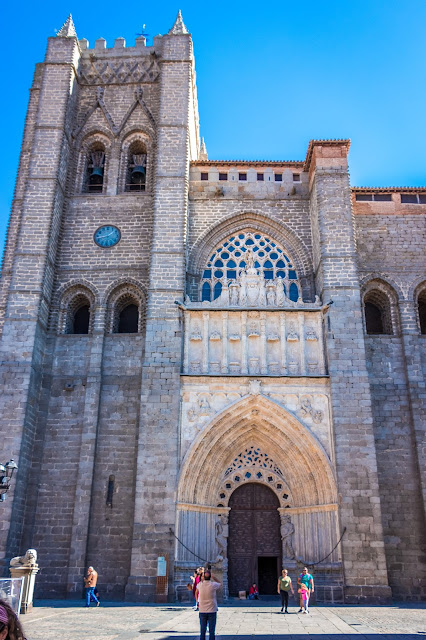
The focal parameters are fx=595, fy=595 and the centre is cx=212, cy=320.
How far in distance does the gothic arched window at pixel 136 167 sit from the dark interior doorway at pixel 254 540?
384 inches

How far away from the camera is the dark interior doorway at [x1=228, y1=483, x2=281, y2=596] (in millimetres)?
14234

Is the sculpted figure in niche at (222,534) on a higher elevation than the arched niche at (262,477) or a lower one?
lower

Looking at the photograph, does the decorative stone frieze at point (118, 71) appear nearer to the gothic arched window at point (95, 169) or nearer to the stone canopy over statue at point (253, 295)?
the gothic arched window at point (95, 169)

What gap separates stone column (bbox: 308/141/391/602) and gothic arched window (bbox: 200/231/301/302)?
3.03ft

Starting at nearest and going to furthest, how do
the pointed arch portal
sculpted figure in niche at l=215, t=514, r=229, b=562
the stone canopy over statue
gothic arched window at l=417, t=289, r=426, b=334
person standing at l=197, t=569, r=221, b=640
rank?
person standing at l=197, t=569, r=221, b=640 → the pointed arch portal → sculpted figure in niche at l=215, t=514, r=229, b=562 → the stone canopy over statue → gothic arched window at l=417, t=289, r=426, b=334

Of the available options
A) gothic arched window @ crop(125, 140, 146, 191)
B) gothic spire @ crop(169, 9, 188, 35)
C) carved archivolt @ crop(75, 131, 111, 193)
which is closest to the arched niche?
gothic arched window @ crop(125, 140, 146, 191)

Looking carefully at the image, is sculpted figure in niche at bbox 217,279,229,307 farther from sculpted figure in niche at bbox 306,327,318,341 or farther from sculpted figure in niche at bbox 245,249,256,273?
sculpted figure in niche at bbox 306,327,318,341

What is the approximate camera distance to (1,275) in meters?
17.3

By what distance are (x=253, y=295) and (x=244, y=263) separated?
5.82 feet

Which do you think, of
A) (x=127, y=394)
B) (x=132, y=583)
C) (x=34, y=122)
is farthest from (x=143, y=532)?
(x=34, y=122)

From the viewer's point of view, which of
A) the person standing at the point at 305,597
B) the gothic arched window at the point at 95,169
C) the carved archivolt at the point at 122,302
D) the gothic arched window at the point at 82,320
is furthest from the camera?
the gothic arched window at the point at 95,169

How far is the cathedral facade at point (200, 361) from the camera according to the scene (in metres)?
13.7

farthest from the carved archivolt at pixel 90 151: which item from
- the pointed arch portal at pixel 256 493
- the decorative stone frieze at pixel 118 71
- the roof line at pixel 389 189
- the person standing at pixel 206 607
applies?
the person standing at pixel 206 607

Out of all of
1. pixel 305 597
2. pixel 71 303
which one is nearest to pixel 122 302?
pixel 71 303
